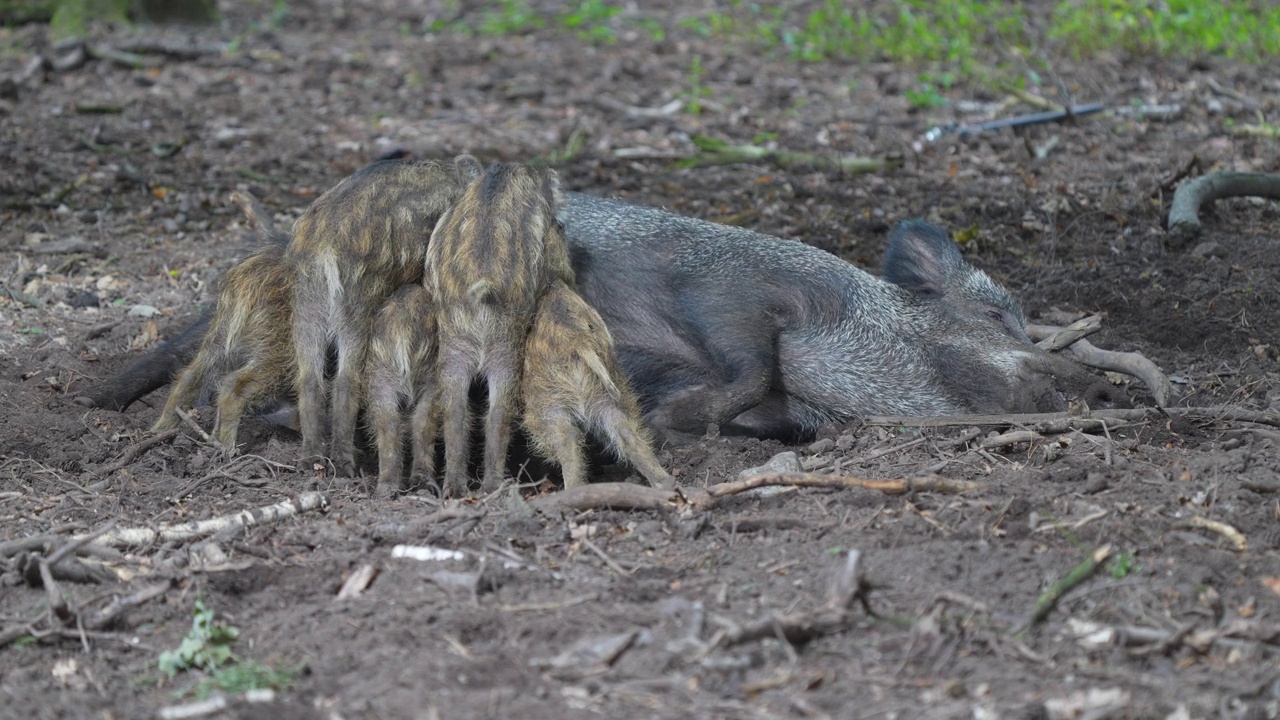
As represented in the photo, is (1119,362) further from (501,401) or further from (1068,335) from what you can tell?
(501,401)

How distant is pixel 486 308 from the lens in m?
5.03

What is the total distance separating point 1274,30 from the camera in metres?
12.3

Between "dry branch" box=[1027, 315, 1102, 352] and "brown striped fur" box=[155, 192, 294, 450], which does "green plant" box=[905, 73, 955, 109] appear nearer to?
"dry branch" box=[1027, 315, 1102, 352]

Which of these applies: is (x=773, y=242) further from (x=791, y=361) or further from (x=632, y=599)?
(x=632, y=599)

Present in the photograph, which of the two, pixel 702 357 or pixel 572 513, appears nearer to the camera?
pixel 572 513

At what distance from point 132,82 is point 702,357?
7.88 m

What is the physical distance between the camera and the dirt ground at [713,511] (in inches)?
128

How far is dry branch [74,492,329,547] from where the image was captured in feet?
13.9

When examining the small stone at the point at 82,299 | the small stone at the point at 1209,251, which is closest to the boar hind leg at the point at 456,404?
the small stone at the point at 82,299

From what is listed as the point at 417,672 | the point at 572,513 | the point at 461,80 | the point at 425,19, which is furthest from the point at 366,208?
the point at 425,19

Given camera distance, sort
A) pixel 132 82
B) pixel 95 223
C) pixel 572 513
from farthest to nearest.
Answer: pixel 132 82 < pixel 95 223 < pixel 572 513

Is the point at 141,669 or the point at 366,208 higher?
the point at 366,208

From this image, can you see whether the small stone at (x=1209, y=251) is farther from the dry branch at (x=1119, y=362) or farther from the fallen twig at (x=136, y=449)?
the fallen twig at (x=136, y=449)

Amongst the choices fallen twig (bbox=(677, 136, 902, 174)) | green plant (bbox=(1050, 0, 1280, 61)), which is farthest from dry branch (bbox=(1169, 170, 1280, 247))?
green plant (bbox=(1050, 0, 1280, 61))
